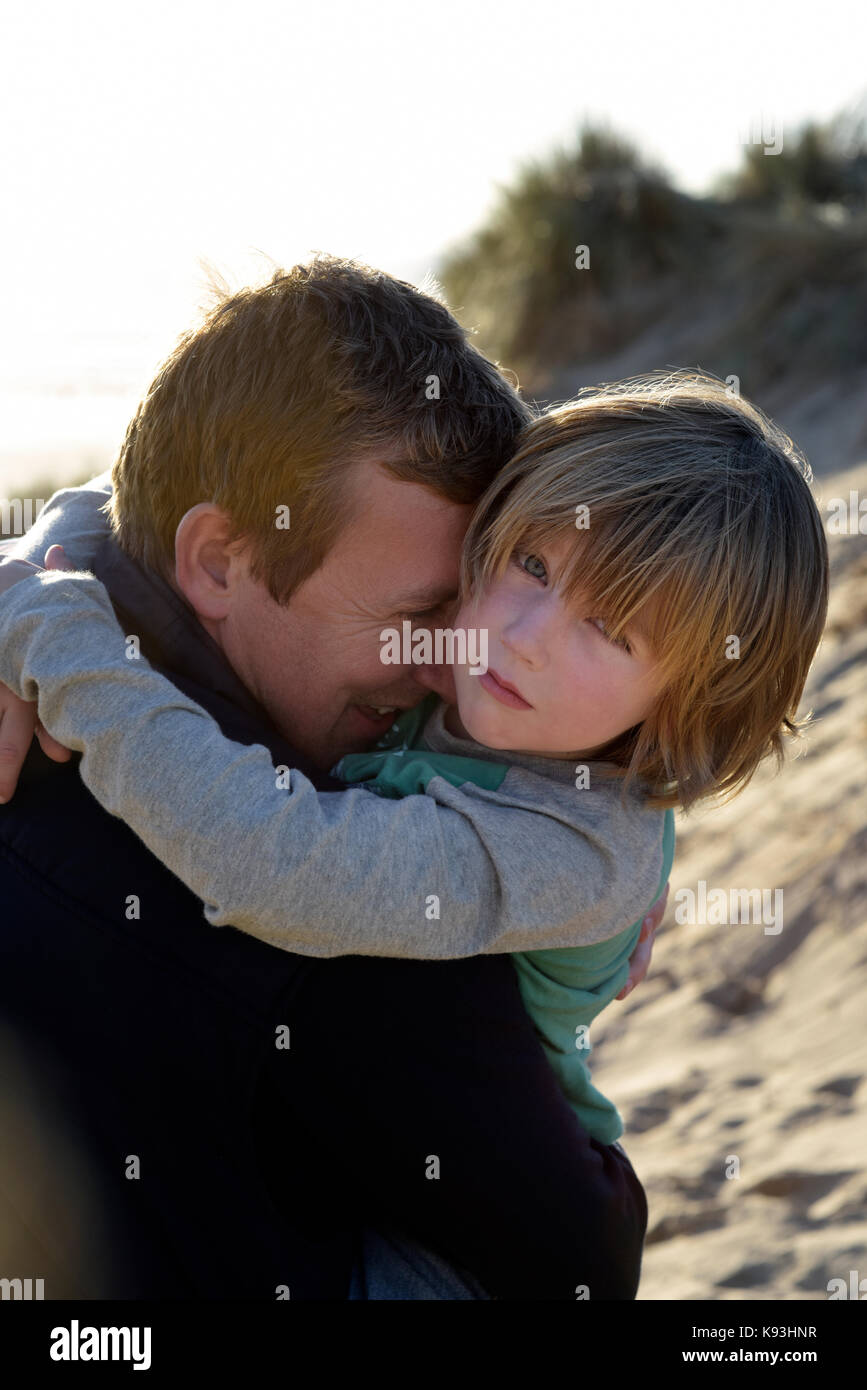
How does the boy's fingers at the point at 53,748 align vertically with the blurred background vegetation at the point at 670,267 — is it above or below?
below

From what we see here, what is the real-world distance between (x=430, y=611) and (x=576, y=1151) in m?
0.84

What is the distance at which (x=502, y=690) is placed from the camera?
6.57 feet

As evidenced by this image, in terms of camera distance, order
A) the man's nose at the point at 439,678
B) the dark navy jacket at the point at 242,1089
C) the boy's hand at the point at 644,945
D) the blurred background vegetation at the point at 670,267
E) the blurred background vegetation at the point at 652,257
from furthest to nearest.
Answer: the blurred background vegetation at the point at 652,257 < the blurred background vegetation at the point at 670,267 < the boy's hand at the point at 644,945 < the man's nose at the point at 439,678 < the dark navy jacket at the point at 242,1089

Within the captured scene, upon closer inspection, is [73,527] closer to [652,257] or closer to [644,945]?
[644,945]

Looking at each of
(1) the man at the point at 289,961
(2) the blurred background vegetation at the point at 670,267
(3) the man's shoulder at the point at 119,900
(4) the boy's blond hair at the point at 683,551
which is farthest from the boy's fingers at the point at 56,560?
(2) the blurred background vegetation at the point at 670,267

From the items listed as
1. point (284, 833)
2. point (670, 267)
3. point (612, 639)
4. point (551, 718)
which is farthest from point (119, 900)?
point (670, 267)

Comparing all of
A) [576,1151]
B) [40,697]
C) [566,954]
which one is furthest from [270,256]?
[576,1151]

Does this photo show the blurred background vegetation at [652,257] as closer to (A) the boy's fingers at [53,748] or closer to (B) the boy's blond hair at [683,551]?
(B) the boy's blond hair at [683,551]

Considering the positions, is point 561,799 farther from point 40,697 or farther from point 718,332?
point 718,332

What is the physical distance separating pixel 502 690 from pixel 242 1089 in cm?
72

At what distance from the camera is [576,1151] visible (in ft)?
5.78

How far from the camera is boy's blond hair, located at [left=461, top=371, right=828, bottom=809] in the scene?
2004 millimetres

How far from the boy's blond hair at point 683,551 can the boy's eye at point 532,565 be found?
2 centimetres

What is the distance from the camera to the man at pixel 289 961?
1.59 metres
